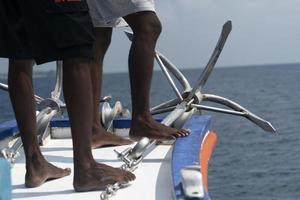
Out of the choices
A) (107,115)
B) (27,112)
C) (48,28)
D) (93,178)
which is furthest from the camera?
(107,115)

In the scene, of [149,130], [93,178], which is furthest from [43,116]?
[93,178]

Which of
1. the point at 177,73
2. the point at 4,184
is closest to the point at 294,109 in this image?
the point at 177,73

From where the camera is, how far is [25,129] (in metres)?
2.93

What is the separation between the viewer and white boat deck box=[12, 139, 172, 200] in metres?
2.75

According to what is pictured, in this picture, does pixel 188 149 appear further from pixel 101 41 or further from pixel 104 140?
pixel 101 41

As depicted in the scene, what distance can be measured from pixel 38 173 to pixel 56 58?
59 centimetres

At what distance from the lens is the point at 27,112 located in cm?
291

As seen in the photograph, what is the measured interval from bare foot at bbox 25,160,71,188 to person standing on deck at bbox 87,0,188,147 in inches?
23.4

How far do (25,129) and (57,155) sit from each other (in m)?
0.74

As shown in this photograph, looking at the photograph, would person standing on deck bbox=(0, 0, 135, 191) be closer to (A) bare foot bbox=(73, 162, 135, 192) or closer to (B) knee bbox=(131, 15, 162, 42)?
(A) bare foot bbox=(73, 162, 135, 192)

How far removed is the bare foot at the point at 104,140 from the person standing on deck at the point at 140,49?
0.29 metres

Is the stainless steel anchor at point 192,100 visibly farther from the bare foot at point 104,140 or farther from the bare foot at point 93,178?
the bare foot at point 93,178

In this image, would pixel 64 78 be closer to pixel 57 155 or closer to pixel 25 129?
pixel 25 129

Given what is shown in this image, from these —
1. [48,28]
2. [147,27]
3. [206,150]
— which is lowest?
[206,150]
